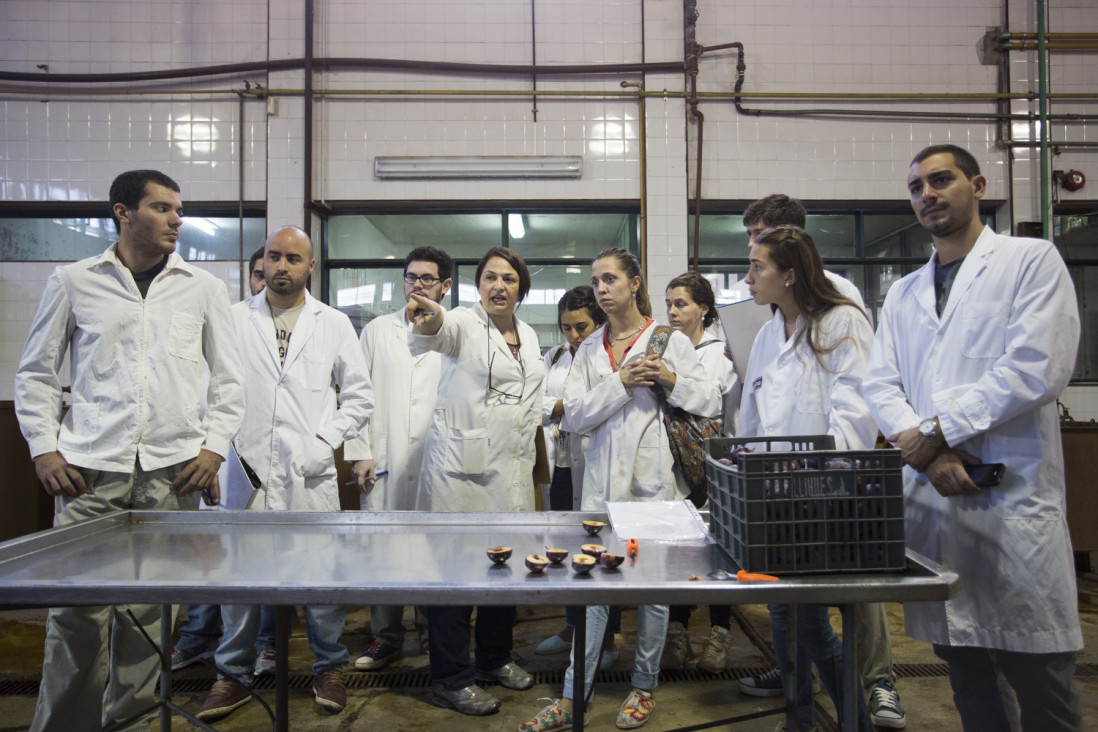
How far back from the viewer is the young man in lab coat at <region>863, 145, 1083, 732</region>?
58.0 inches

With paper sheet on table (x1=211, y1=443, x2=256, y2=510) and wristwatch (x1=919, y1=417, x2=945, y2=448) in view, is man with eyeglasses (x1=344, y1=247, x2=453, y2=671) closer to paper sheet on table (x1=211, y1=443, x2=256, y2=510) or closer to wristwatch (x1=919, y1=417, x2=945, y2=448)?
paper sheet on table (x1=211, y1=443, x2=256, y2=510)

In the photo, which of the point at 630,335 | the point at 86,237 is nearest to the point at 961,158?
the point at 630,335

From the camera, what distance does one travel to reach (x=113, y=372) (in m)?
1.93

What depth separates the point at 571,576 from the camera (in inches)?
50.3

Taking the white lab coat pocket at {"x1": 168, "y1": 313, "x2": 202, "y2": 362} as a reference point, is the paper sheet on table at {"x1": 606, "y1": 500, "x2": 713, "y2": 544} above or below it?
below

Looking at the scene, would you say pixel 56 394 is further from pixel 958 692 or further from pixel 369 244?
pixel 369 244

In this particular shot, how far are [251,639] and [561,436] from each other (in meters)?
1.53

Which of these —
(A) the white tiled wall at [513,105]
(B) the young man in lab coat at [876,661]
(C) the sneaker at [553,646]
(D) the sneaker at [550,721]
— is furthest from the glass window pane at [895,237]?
(D) the sneaker at [550,721]

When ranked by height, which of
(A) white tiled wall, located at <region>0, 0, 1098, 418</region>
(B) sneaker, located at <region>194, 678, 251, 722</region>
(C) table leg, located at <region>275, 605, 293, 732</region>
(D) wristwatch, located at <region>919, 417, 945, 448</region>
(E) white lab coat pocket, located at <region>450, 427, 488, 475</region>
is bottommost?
(B) sneaker, located at <region>194, 678, 251, 722</region>

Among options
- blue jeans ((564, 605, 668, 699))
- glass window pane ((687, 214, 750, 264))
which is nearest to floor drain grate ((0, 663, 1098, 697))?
blue jeans ((564, 605, 668, 699))

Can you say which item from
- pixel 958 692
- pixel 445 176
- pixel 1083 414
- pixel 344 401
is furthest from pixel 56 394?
pixel 1083 414

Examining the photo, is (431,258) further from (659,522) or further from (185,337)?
(659,522)

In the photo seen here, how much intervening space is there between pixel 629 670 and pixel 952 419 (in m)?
1.75

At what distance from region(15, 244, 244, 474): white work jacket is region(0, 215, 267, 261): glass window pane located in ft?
10.7
